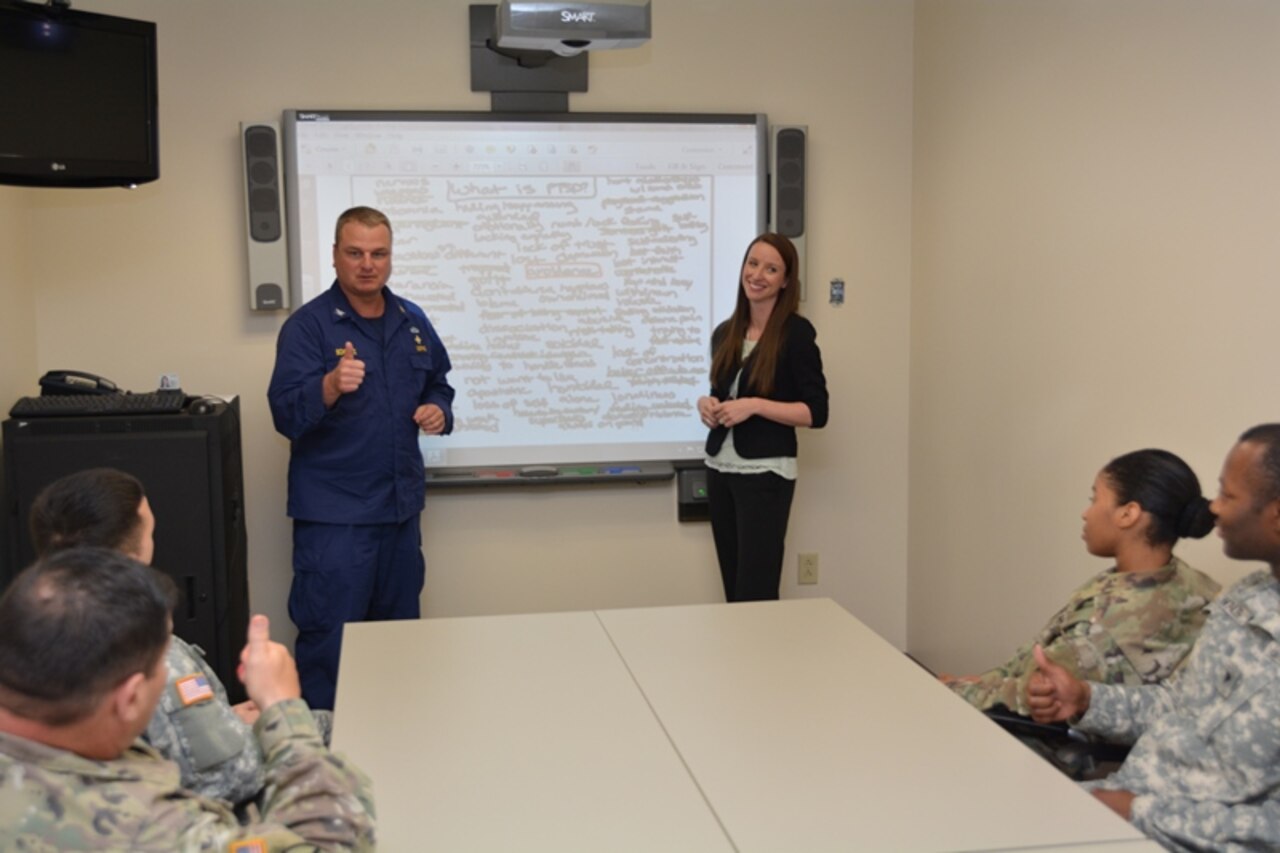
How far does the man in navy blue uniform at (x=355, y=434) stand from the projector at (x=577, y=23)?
73 centimetres

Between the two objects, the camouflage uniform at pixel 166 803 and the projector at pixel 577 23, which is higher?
the projector at pixel 577 23

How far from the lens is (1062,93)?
11.6 feet

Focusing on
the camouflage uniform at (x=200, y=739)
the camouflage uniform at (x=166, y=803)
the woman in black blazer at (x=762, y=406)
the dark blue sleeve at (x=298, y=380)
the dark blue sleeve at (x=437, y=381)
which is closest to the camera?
the camouflage uniform at (x=166, y=803)

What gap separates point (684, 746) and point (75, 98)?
8.19 feet

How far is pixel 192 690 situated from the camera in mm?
1789

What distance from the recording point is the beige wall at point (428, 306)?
13.4 feet

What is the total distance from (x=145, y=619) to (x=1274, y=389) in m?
2.35

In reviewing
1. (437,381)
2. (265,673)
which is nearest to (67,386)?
(437,381)

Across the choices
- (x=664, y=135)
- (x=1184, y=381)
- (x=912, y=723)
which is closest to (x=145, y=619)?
(x=912, y=723)

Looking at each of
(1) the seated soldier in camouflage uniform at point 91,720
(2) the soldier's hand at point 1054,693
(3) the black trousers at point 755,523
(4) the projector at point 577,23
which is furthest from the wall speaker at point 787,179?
(1) the seated soldier in camouflage uniform at point 91,720

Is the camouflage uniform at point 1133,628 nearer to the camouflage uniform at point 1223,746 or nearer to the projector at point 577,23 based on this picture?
the camouflage uniform at point 1223,746

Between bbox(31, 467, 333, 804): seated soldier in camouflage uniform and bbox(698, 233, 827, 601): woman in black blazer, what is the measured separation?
2045 millimetres

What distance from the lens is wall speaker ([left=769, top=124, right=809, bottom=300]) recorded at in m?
→ 4.41

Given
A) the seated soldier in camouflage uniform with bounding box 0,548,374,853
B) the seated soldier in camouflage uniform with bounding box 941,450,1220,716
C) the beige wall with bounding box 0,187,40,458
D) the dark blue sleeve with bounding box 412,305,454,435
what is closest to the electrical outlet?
the dark blue sleeve with bounding box 412,305,454,435
